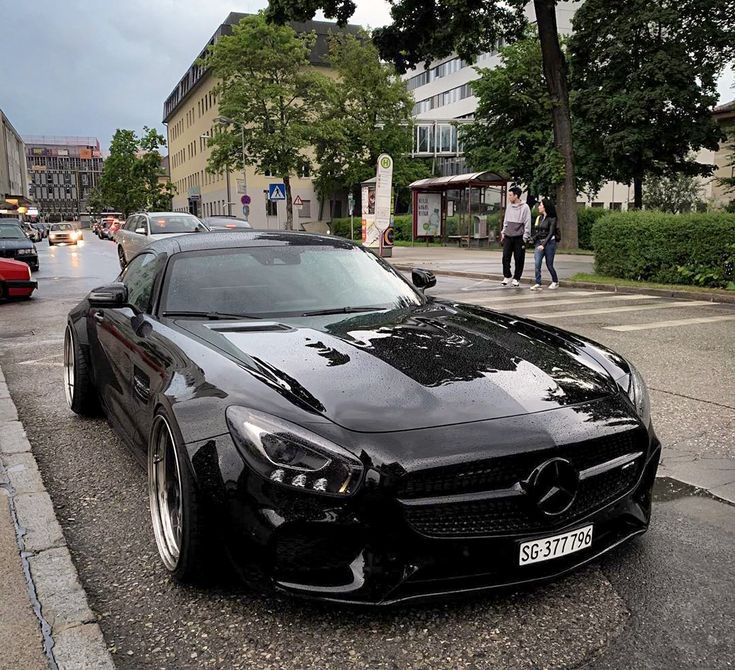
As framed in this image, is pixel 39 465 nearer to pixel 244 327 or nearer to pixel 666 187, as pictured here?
pixel 244 327

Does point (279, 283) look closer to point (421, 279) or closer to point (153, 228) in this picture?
point (421, 279)

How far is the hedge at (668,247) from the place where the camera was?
13.6 m

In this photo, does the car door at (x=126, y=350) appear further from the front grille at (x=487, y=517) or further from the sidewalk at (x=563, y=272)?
the sidewalk at (x=563, y=272)

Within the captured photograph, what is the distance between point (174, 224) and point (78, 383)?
1530cm

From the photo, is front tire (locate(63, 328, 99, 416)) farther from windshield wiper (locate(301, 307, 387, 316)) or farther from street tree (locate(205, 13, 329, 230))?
street tree (locate(205, 13, 329, 230))

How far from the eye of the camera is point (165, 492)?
3039mm

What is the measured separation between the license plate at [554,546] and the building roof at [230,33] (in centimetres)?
5976

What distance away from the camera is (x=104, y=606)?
2764 mm

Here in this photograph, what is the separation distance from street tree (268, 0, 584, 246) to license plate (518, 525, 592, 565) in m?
22.2

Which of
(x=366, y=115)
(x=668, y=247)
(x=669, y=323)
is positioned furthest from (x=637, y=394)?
(x=366, y=115)

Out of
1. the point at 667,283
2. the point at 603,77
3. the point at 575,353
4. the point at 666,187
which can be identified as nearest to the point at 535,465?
the point at 575,353

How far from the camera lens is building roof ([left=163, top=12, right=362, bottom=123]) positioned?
225ft

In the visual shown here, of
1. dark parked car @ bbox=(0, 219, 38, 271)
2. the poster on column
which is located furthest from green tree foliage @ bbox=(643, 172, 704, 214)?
dark parked car @ bbox=(0, 219, 38, 271)

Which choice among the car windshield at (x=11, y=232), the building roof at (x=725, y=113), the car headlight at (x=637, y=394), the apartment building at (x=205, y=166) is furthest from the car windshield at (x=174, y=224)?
the building roof at (x=725, y=113)
